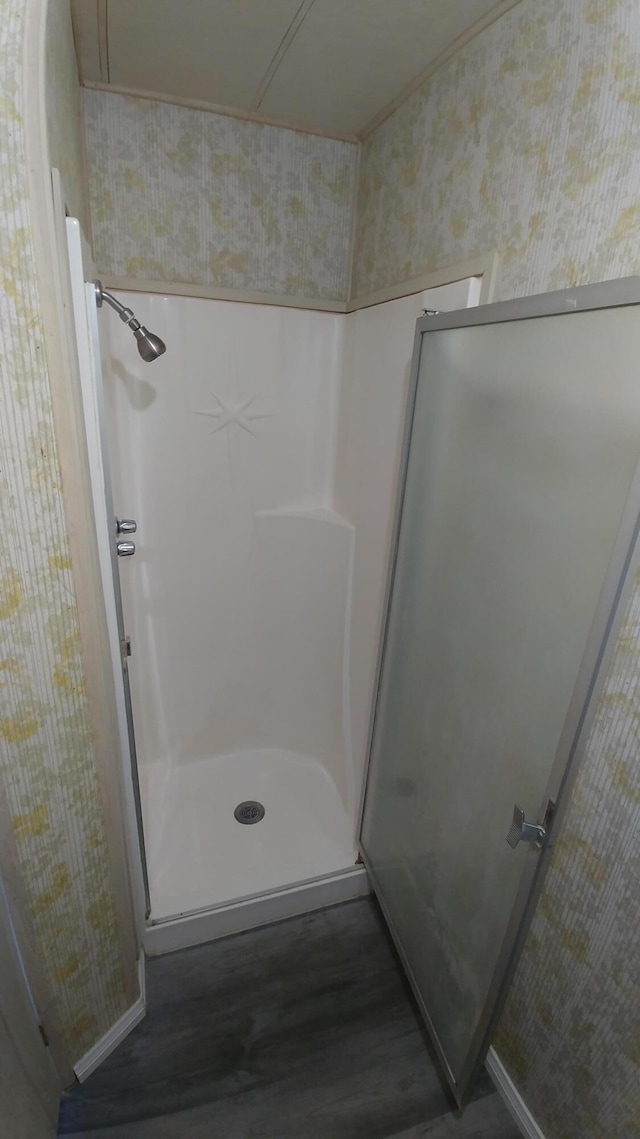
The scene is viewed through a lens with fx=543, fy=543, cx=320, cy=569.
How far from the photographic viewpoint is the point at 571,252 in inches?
35.5

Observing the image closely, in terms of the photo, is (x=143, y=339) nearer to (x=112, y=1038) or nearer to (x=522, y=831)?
(x=522, y=831)

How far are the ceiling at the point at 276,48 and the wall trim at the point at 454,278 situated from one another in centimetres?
41

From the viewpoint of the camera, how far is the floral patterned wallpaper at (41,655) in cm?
71

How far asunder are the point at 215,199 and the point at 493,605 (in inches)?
54.1

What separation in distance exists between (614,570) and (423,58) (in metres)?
1.20

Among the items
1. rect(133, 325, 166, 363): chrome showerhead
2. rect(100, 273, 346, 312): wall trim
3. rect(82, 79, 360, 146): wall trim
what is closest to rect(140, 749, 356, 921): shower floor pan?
rect(133, 325, 166, 363): chrome showerhead

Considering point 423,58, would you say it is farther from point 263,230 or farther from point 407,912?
point 407,912

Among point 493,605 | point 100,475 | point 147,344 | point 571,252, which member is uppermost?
point 571,252

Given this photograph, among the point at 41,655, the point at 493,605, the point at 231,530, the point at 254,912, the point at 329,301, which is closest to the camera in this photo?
the point at 41,655

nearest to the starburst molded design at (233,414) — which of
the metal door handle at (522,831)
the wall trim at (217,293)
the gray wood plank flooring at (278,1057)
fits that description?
the wall trim at (217,293)

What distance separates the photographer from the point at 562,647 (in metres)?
0.83

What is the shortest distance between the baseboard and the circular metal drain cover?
0.52m

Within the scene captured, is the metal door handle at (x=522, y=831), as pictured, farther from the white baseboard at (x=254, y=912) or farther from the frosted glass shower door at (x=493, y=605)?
the white baseboard at (x=254, y=912)

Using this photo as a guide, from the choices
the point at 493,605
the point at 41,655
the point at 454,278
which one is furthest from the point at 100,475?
the point at 454,278
